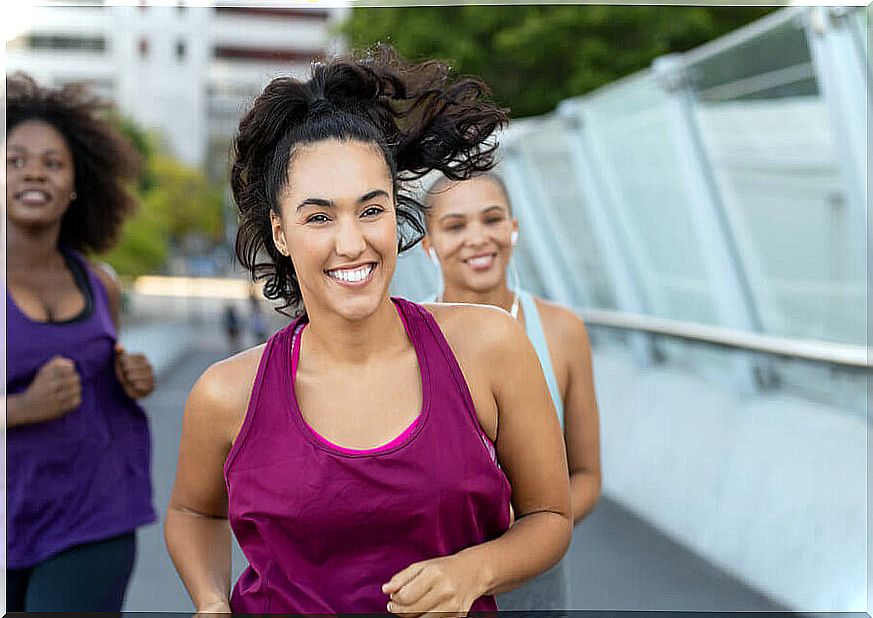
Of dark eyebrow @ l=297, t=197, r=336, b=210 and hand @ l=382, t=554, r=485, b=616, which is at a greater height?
dark eyebrow @ l=297, t=197, r=336, b=210

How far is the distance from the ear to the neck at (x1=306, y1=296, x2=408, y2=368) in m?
0.14

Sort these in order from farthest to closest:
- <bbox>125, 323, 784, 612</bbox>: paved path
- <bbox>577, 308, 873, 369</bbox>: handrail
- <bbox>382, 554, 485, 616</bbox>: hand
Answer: <bbox>125, 323, 784, 612</bbox>: paved path → <bbox>577, 308, 873, 369</bbox>: handrail → <bbox>382, 554, 485, 616</bbox>: hand

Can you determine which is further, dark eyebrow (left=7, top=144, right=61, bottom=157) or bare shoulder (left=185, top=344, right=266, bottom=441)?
dark eyebrow (left=7, top=144, right=61, bottom=157)

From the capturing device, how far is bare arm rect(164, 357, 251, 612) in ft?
7.18

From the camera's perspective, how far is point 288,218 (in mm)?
2127

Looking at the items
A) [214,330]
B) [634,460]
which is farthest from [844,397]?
[214,330]

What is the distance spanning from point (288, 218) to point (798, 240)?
16.2ft

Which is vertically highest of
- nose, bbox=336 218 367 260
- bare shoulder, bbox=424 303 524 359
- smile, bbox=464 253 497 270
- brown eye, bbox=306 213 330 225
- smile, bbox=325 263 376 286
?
brown eye, bbox=306 213 330 225

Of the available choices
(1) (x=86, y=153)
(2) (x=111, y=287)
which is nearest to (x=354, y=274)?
(2) (x=111, y=287)

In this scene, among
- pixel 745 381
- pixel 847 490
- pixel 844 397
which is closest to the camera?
pixel 847 490

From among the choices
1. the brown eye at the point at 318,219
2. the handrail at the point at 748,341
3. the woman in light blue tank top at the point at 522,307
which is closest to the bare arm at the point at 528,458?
the brown eye at the point at 318,219

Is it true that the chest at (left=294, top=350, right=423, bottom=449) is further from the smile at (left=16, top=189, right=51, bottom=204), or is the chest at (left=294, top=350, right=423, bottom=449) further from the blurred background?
the smile at (left=16, top=189, right=51, bottom=204)

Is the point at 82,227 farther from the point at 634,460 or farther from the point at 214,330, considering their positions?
the point at 214,330

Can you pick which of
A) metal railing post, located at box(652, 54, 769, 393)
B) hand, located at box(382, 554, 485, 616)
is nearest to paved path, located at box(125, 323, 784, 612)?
metal railing post, located at box(652, 54, 769, 393)
